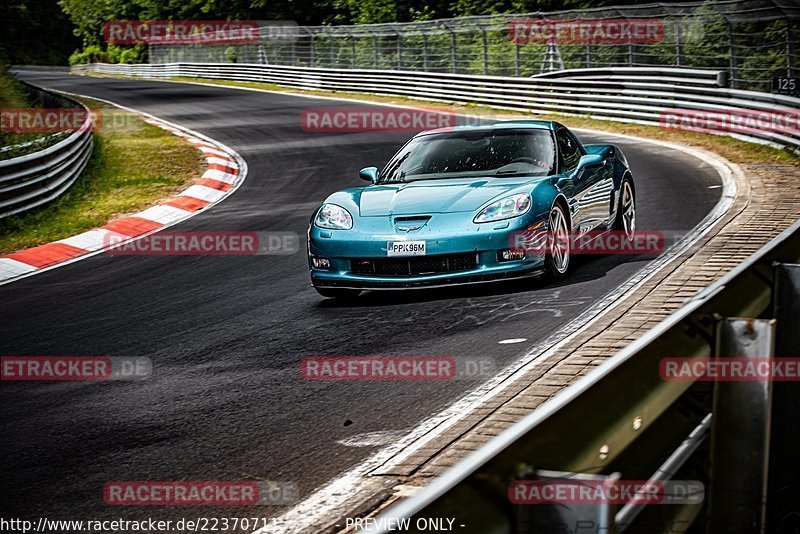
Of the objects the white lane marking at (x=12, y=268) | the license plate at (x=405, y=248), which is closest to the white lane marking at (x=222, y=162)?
the white lane marking at (x=12, y=268)

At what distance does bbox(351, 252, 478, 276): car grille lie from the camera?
26.0 feet

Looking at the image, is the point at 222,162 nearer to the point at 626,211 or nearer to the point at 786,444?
the point at 626,211

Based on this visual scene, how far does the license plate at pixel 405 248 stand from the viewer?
25.9ft

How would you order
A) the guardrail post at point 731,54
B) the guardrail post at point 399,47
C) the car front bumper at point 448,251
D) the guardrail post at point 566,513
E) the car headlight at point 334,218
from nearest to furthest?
the guardrail post at point 566,513, the car front bumper at point 448,251, the car headlight at point 334,218, the guardrail post at point 731,54, the guardrail post at point 399,47

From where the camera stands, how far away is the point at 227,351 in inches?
272

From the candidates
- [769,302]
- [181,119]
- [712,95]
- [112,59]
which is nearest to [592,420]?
[769,302]

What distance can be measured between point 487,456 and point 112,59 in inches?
3245

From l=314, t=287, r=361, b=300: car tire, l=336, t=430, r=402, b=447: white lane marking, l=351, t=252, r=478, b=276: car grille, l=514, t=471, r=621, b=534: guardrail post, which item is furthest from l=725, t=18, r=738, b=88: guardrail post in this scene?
l=514, t=471, r=621, b=534: guardrail post

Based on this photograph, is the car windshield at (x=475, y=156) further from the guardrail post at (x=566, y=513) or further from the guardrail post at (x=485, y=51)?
the guardrail post at (x=485, y=51)

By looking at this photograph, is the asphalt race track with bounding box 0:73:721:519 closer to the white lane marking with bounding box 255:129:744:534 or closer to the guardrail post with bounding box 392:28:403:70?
the white lane marking with bounding box 255:129:744:534

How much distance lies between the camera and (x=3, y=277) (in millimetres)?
10977

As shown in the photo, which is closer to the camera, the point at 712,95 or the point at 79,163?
the point at 79,163

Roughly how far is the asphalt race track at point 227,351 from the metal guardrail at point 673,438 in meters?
1.73

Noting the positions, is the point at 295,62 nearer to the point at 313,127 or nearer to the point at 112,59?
the point at 313,127
